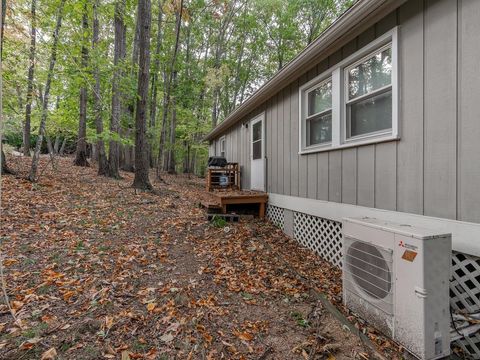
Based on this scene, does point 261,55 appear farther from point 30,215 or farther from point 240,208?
point 30,215

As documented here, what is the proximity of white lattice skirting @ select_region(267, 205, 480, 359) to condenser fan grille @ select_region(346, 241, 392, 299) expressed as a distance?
76cm

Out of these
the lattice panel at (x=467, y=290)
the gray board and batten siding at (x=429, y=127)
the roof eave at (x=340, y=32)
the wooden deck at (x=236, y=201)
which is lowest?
the lattice panel at (x=467, y=290)

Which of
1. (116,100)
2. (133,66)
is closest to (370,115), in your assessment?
(133,66)

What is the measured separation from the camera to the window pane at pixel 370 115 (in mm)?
3270

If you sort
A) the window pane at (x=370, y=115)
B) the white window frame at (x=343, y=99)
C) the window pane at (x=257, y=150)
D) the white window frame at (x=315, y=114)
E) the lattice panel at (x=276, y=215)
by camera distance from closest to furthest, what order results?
the white window frame at (x=343, y=99)
the window pane at (x=370, y=115)
the white window frame at (x=315, y=114)
the lattice panel at (x=276, y=215)
the window pane at (x=257, y=150)

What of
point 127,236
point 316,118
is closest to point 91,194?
point 127,236

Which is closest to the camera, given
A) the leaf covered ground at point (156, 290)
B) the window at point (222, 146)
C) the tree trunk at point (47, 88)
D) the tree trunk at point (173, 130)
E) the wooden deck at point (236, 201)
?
the leaf covered ground at point (156, 290)

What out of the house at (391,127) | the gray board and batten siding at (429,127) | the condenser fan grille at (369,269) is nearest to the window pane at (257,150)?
the house at (391,127)

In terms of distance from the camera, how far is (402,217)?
9.79 feet

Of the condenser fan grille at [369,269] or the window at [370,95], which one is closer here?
the condenser fan grille at [369,269]

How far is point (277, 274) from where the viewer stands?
12.0ft

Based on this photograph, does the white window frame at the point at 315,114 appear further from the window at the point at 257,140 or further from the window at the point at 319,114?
the window at the point at 257,140

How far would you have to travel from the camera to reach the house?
2.41 meters

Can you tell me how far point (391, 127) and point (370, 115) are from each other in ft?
1.49
